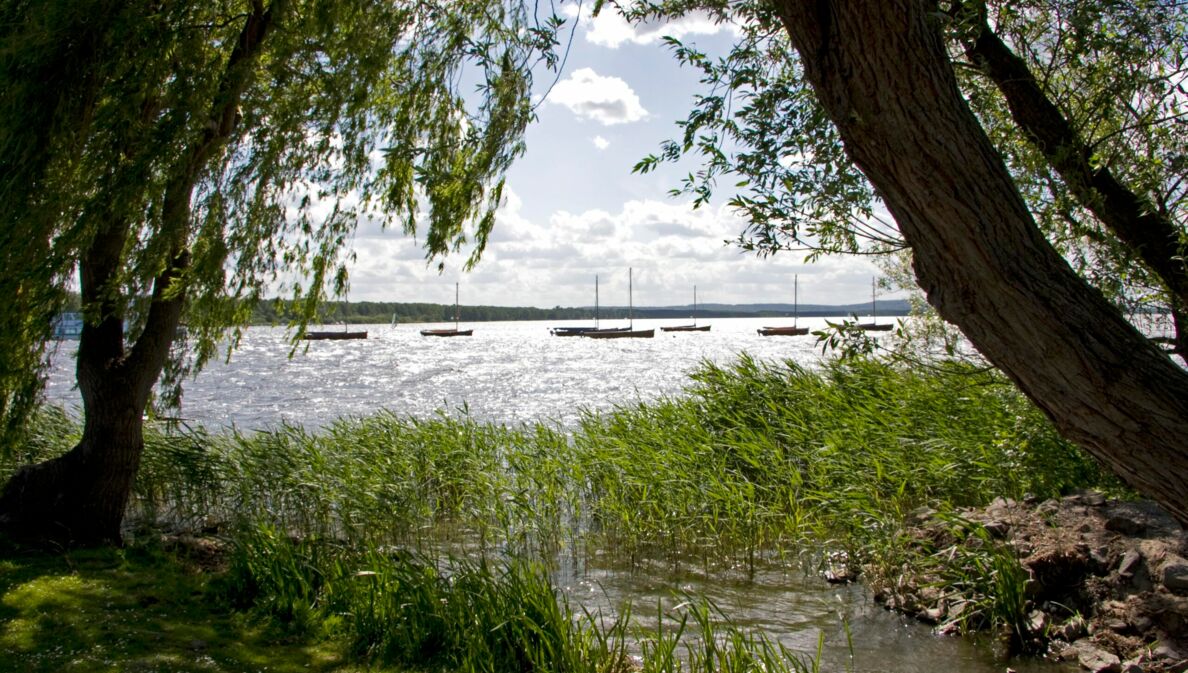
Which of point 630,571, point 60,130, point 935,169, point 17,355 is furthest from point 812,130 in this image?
point 17,355

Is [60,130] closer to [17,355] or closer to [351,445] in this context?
[17,355]

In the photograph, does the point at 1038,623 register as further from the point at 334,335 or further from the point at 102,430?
the point at 334,335

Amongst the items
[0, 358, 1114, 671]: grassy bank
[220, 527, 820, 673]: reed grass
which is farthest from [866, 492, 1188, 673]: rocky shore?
[220, 527, 820, 673]: reed grass

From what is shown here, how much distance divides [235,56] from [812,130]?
17.6ft

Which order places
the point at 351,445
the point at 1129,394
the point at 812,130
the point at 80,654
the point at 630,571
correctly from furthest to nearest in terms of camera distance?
the point at 351,445
the point at 630,571
the point at 812,130
the point at 80,654
the point at 1129,394

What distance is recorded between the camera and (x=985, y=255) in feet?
9.36

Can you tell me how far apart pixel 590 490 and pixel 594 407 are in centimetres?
1878

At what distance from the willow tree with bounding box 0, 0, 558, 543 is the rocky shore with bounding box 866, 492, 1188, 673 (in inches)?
211

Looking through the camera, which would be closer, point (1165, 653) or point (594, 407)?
point (1165, 653)

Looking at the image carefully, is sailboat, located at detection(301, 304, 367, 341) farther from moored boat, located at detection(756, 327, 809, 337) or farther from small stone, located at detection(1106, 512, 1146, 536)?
small stone, located at detection(1106, 512, 1146, 536)

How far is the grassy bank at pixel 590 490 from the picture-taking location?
20.8ft

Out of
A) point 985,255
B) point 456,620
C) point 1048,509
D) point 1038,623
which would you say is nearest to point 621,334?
point 1048,509

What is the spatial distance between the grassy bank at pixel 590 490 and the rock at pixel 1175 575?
109 cm

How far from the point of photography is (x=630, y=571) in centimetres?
903
